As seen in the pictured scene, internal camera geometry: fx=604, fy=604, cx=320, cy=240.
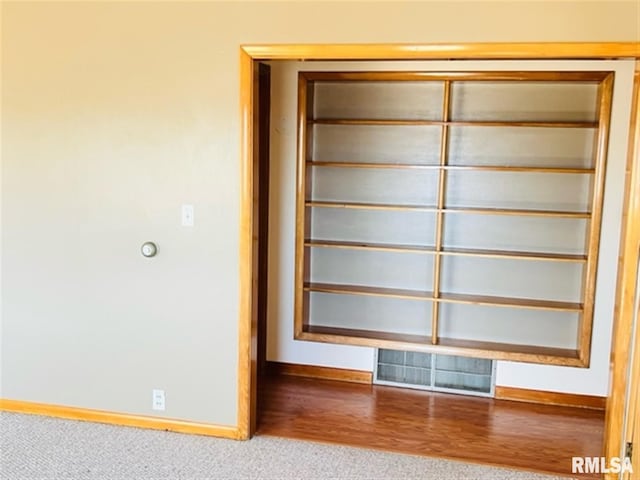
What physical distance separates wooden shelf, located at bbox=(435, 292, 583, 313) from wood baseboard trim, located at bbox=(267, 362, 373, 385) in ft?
2.46

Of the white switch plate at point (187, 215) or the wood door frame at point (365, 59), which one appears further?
the white switch plate at point (187, 215)

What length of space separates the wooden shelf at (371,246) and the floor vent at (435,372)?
0.69 m

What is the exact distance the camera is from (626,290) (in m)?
2.55

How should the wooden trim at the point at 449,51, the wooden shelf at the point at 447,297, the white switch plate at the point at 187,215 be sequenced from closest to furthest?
1. the wooden trim at the point at 449,51
2. the white switch plate at the point at 187,215
3. the wooden shelf at the point at 447,297

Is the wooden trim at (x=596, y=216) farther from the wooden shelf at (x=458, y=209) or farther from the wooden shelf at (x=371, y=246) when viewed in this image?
the wooden shelf at (x=371, y=246)

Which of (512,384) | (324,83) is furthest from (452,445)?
(324,83)

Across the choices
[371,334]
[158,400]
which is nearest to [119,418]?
[158,400]

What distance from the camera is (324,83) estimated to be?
3.92 m

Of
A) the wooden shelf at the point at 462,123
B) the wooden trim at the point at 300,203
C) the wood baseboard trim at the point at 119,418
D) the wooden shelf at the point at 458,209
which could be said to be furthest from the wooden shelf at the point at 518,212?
the wood baseboard trim at the point at 119,418

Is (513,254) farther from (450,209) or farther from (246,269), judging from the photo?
(246,269)

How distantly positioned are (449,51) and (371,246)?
1.55 m

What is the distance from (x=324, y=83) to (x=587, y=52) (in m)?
1.82

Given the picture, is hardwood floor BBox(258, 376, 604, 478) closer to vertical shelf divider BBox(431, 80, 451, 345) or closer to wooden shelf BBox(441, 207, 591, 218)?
vertical shelf divider BBox(431, 80, 451, 345)

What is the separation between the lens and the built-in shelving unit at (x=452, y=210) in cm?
362
